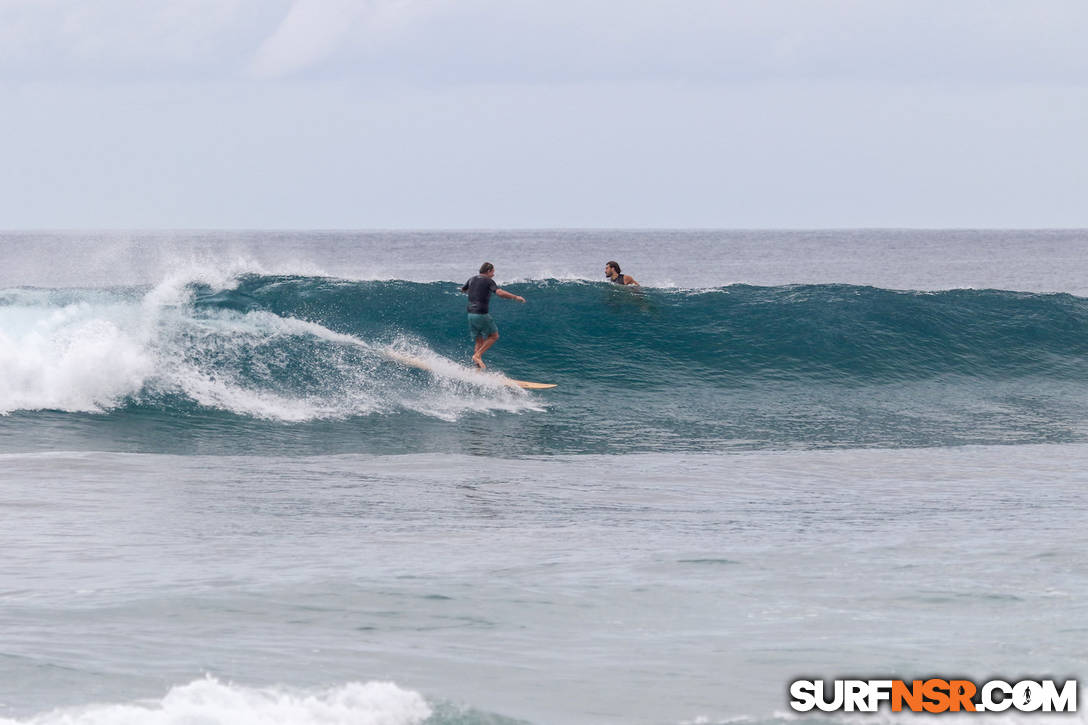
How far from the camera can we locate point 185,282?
20.6m

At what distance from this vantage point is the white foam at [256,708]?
485cm

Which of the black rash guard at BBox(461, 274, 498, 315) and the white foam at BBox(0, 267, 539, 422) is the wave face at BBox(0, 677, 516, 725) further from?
the black rash guard at BBox(461, 274, 498, 315)

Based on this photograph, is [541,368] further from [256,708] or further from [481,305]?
[256,708]

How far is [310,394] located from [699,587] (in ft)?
31.9

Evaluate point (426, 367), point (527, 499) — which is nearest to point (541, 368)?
point (426, 367)

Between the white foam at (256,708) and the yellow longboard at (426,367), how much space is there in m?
11.4

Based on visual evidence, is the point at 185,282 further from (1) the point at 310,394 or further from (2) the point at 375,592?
(2) the point at 375,592

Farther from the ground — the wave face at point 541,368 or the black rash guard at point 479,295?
the black rash guard at point 479,295

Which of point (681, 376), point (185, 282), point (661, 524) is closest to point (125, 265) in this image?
point (185, 282)

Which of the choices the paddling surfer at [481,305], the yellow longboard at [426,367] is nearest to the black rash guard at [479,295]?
the paddling surfer at [481,305]

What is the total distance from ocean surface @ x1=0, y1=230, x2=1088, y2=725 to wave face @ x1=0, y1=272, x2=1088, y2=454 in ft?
0.25

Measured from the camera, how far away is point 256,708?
16.3ft

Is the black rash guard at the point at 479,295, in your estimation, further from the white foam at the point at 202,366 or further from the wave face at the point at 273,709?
the wave face at the point at 273,709

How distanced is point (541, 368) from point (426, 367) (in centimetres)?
226
